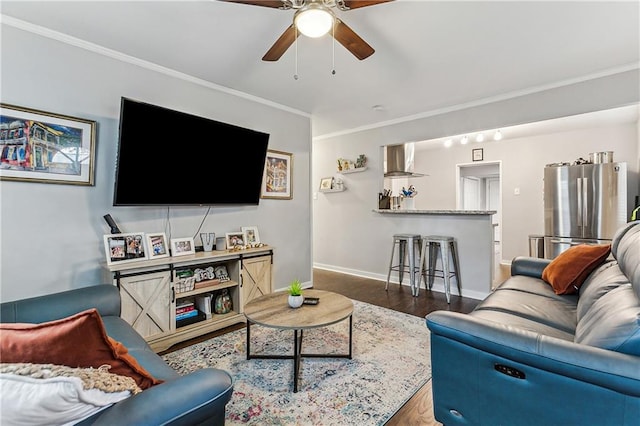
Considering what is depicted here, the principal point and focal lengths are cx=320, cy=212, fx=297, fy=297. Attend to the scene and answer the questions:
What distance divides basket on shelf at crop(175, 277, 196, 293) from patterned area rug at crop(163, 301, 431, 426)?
50 centimetres

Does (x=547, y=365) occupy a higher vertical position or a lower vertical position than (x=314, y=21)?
lower

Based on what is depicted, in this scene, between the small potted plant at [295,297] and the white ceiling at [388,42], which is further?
the small potted plant at [295,297]

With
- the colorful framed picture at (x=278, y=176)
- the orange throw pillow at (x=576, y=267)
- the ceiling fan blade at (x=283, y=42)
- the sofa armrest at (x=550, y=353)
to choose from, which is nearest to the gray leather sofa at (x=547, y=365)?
the sofa armrest at (x=550, y=353)

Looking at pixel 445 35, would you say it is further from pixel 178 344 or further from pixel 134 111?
pixel 178 344

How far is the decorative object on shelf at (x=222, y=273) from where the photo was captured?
3.03m

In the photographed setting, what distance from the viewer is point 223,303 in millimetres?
2959

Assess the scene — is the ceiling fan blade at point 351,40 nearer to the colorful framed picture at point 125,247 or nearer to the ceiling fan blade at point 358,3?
the ceiling fan blade at point 358,3

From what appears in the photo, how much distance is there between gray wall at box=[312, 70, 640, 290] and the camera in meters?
3.08

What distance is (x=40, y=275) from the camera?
2211mm

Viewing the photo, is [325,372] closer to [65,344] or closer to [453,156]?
[65,344]

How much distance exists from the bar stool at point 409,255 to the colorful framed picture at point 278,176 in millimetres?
1676

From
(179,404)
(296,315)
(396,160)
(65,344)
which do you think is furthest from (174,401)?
(396,160)

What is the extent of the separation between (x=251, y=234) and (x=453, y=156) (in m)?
4.88

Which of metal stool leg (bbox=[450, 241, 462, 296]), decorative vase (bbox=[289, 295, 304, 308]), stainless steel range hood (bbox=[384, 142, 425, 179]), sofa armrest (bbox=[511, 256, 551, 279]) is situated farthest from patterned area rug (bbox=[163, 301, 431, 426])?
stainless steel range hood (bbox=[384, 142, 425, 179])
